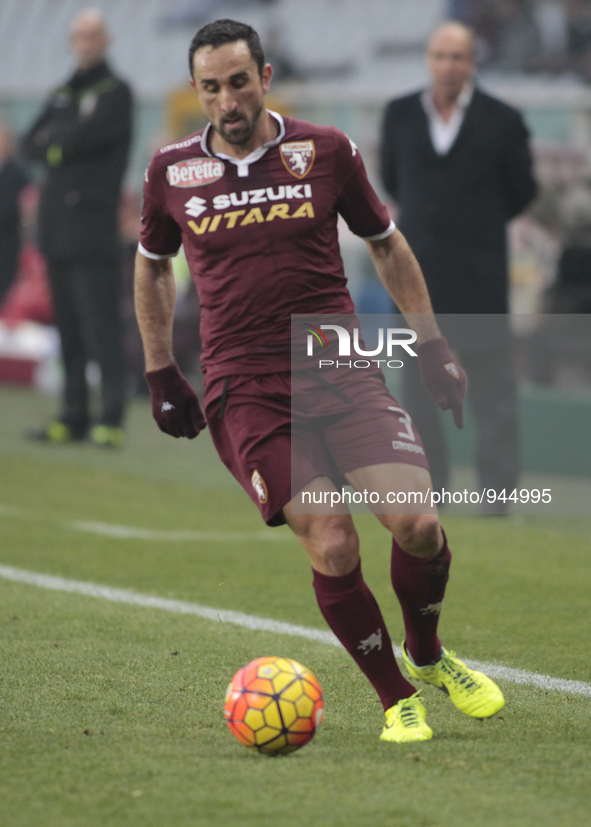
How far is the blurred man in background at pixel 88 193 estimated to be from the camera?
346 inches

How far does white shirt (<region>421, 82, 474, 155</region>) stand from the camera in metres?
7.13

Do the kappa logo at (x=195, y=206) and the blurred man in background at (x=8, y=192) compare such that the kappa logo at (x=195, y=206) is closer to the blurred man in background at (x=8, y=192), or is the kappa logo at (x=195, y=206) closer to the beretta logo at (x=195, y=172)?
the beretta logo at (x=195, y=172)

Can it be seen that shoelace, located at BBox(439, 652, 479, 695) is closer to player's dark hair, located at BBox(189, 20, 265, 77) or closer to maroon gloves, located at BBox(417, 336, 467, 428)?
maroon gloves, located at BBox(417, 336, 467, 428)

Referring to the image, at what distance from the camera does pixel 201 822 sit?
8.63ft

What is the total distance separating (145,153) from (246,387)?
14.3m

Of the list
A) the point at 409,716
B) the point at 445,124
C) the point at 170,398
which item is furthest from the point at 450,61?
the point at 409,716

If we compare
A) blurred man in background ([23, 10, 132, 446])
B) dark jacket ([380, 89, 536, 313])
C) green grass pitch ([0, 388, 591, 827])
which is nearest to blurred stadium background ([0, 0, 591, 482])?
dark jacket ([380, 89, 536, 313])

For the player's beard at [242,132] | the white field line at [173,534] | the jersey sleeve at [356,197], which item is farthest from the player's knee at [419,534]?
the white field line at [173,534]

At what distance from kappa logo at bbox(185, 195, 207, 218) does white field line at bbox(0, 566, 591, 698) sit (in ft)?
5.37

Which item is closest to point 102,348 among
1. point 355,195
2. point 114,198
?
point 114,198

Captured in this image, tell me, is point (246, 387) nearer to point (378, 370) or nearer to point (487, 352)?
point (378, 370)

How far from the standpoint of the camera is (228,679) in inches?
156

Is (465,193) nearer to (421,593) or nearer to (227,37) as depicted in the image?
(227,37)

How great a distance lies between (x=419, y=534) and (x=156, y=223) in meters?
1.16
